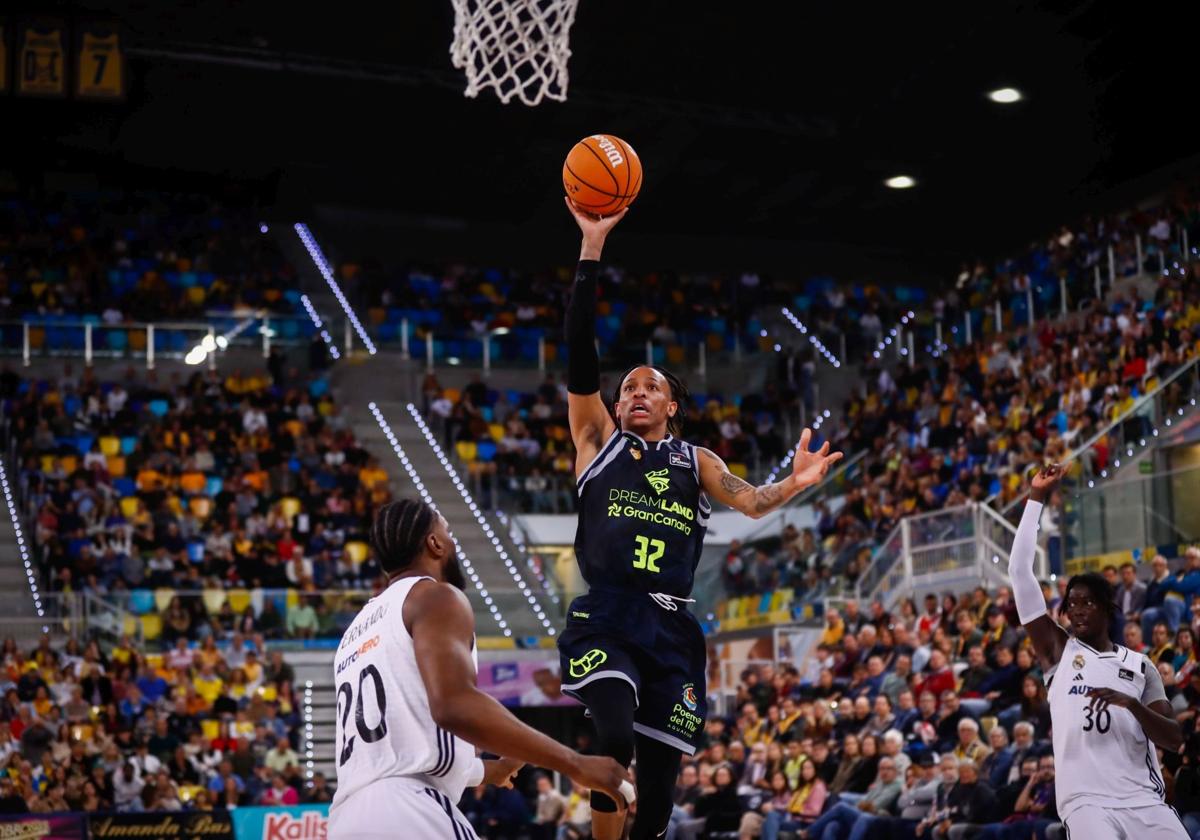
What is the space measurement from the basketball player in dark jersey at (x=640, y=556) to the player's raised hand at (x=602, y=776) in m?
1.94

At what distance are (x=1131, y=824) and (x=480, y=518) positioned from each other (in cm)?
1763

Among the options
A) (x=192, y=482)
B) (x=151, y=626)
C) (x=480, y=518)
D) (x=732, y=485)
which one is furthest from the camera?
(x=480, y=518)

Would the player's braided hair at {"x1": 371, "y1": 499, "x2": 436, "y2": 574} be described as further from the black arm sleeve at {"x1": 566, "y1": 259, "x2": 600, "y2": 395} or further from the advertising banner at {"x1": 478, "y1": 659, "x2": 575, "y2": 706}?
the advertising banner at {"x1": 478, "y1": 659, "x2": 575, "y2": 706}

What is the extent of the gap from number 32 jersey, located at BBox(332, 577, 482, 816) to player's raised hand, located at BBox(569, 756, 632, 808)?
504 millimetres

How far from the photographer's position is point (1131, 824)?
283 inches

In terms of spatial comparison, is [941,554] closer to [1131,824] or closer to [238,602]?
[238,602]

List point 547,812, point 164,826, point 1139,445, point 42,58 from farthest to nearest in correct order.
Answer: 1. point 42,58
2. point 1139,445
3. point 547,812
4. point 164,826

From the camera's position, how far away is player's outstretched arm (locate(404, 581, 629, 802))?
439 centimetres

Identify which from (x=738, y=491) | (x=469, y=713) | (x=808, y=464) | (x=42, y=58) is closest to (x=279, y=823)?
(x=738, y=491)

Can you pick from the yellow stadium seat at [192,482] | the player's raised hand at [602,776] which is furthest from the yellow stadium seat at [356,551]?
the player's raised hand at [602,776]

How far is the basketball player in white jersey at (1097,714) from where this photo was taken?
7.21 metres

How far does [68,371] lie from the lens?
25.7 metres

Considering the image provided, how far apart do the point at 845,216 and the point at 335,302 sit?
10715mm

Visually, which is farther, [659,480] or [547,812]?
[547,812]
